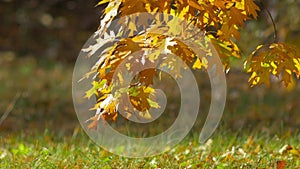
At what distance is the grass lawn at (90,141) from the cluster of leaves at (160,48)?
0.56m

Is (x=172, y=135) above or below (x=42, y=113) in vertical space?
above

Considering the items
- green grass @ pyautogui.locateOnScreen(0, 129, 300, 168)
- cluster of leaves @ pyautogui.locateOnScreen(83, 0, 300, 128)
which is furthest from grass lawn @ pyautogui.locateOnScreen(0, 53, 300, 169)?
cluster of leaves @ pyautogui.locateOnScreen(83, 0, 300, 128)

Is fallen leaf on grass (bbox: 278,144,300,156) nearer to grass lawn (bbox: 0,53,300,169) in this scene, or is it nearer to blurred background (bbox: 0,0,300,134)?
grass lawn (bbox: 0,53,300,169)

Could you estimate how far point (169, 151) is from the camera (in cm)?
439

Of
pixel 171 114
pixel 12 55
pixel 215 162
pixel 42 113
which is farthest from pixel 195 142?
pixel 12 55

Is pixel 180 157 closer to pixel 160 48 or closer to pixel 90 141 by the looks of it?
pixel 90 141

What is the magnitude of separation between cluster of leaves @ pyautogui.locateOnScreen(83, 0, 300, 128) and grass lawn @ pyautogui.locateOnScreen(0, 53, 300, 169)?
0.56 metres

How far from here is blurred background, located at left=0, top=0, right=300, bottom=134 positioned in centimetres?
761

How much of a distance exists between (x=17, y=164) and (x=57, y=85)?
6.03 metres

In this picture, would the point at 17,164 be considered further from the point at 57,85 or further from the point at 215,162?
the point at 57,85

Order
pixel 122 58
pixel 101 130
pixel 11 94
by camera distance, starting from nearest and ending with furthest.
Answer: pixel 122 58
pixel 101 130
pixel 11 94

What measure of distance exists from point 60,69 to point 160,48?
845cm

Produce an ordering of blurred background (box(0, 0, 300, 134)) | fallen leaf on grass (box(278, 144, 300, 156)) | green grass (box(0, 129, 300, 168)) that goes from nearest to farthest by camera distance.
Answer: green grass (box(0, 129, 300, 168)), fallen leaf on grass (box(278, 144, 300, 156)), blurred background (box(0, 0, 300, 134))

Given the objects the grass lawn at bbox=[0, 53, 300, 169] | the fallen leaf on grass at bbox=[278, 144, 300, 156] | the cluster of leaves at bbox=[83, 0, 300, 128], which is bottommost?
the grass lawn at bbox=[0, 53, 300, 169]
